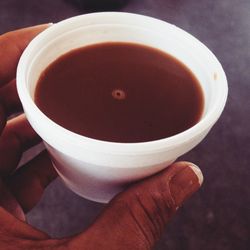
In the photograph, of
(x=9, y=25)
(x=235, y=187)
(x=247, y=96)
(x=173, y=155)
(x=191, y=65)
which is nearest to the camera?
(x=173, y=155)

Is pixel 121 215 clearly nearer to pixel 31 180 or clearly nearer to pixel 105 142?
pixel 105 142

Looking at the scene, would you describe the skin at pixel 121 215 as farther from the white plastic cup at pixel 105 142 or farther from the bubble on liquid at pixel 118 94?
→ the bubble on liquid at pixel 118 94

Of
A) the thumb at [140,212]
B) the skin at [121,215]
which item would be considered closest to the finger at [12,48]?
the skin at [121,215]

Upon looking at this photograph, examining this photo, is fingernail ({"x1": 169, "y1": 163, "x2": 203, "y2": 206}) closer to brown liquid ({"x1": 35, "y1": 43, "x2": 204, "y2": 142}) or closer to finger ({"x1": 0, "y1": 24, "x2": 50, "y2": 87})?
brown liquid ({"x1": 35, "y1": 43, "x2": 204, "y2": 142})

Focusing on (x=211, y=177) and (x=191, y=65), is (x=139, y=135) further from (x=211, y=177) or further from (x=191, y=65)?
(x=211, y=177)

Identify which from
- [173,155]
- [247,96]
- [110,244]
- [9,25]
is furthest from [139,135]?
[9,25]

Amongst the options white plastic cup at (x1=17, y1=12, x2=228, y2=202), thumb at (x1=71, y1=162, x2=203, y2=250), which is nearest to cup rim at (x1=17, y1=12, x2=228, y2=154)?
white plastic cup at (x1=17, y1=12, x2=228, y2=202)
